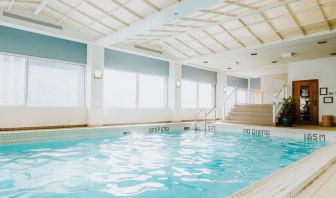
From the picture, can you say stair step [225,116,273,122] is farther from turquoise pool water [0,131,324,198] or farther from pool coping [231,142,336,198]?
pool coping [231,142,336,198]

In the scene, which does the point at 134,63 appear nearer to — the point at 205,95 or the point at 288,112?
the point at 205,95

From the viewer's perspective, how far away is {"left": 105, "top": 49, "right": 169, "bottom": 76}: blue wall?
9.80m

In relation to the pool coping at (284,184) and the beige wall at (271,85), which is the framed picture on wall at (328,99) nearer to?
the beige wall at (271,85)

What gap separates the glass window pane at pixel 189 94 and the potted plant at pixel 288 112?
16.9 feet

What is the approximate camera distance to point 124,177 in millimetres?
3600

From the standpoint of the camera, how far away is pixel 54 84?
27.7ft

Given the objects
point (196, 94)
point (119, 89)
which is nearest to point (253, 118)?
point (196, 94)

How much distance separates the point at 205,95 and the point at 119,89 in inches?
238

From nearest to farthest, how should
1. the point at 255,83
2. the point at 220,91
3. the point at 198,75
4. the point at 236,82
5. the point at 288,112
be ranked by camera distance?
the point at 288,112 < the point at 198,75 < the point at 220,91 < the point at 236,82 < the point at 255,83

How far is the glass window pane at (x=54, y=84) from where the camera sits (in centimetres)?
789

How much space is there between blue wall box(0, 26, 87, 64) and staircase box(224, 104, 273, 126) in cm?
741

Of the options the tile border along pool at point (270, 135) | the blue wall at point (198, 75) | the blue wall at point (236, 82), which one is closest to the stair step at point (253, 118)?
the tile border along pool at point (270, 135)

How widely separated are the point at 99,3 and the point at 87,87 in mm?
3611

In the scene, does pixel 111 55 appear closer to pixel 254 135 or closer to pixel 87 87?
pixel 87 87
